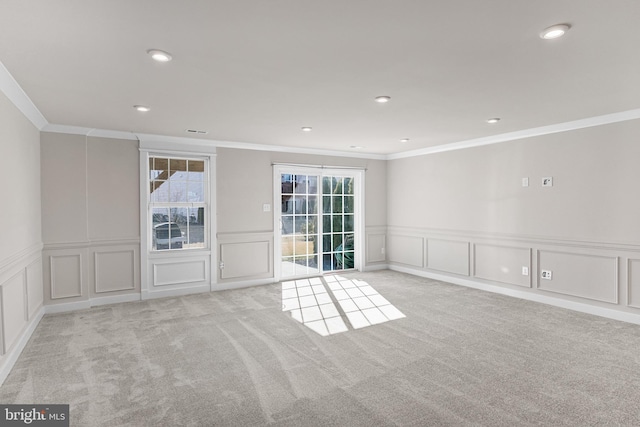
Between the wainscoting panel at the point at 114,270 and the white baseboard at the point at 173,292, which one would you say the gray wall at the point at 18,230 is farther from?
the white baseboard at the point at 173,292

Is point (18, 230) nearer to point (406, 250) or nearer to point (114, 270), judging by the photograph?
point (114, 270)

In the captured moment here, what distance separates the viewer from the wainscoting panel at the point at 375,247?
7.54 meters

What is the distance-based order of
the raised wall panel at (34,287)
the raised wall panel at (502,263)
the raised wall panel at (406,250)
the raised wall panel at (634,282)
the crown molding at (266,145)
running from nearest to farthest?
the crown molding at (266,145) → the raised wall panel at (34,287) → the raised wall panel at (634,282) → the raised wall panel at (502,263) → the raised wall panel at (406,250)

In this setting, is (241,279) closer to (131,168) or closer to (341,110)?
(131,168)

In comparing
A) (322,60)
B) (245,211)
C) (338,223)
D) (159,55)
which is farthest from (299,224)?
(159,55)

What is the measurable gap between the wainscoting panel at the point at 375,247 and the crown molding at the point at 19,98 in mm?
5538

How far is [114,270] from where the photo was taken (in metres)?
5.21

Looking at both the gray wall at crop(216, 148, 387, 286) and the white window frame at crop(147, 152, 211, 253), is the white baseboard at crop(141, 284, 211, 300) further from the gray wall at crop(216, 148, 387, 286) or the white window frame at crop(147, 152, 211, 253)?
the white window frame at crop(147, 152, 211, 253)

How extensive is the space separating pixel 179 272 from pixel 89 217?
145cm

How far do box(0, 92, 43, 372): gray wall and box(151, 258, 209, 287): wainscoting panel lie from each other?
55.6 inches

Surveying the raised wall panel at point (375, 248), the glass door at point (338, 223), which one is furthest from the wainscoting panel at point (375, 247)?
the glass door at point (338, 223)

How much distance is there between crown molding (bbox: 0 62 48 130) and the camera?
2862 mm

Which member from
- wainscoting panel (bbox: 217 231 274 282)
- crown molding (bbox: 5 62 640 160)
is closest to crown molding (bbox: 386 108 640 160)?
crown molding (bbox: 5 62 640 160)

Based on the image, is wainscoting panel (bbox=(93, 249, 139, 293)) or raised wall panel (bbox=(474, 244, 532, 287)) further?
raised wall panel (bbox=(474, 244, 532, 287))
